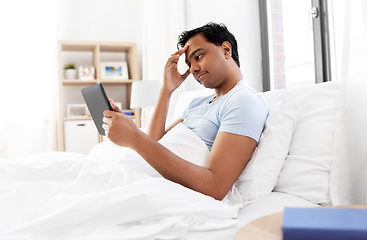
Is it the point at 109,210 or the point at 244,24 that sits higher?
the point at 244,24

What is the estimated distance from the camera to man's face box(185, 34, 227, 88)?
1.25 metres

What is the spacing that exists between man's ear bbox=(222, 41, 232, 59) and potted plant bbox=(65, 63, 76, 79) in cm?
268

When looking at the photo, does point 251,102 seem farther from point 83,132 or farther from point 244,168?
point 83,132

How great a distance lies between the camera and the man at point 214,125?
3.01 ft

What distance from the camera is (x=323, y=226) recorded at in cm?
39

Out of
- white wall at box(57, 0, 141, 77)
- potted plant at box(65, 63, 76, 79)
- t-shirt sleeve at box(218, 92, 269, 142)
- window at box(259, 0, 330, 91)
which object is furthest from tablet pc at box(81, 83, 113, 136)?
white wall at box(57, 0, 141, 77)

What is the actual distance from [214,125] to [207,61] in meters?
0.25

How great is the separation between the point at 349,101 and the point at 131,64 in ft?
10.0

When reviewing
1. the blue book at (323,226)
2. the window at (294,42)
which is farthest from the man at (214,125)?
the window at (294,42)

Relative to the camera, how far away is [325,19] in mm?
2270

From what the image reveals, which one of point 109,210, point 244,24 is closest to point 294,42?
point 244,24

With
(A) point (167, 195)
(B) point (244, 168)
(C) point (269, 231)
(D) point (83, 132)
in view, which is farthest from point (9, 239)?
(D) point (83, 132)

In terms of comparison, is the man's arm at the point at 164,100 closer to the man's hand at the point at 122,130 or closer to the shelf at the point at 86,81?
the man's hand at the point at 122,130

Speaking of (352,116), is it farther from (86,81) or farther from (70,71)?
(70,71)
